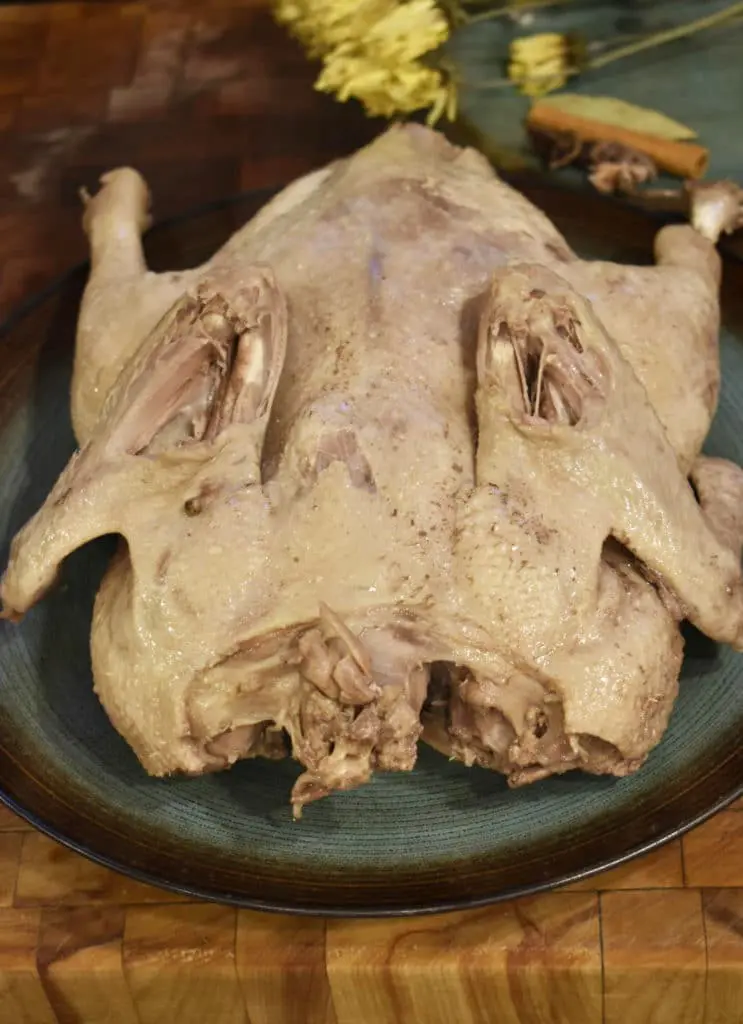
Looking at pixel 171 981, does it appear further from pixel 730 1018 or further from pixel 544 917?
pixel 730 1018

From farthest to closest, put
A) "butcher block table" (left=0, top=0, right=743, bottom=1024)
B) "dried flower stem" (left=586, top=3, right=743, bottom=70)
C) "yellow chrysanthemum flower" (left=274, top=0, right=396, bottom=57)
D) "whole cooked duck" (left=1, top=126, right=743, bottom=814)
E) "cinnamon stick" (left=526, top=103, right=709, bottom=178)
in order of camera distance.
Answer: "dried flower stem" (left=586, top=3, right=743, bottom=70) < "cinnamon stick" (left=526, top=103, right=709, bottom=178) < "yellow chrysanthemum flower" (left=274, top=0, right=396, bottom=57) < "butcher block table" (left=0, top=0, right=743, bottom=1024) < "whole cooked duck" (left=1, top=126, right=743, bottom=814)

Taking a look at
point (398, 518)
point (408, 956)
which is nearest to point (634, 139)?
point (398, 518)

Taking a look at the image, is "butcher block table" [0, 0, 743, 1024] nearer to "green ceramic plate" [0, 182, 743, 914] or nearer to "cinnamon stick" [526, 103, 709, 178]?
"green ceramic plate" [0, 182, 743, 914]

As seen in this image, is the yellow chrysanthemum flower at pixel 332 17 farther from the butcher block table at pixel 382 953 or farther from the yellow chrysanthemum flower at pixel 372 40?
the butcher block table at pixel 382 953

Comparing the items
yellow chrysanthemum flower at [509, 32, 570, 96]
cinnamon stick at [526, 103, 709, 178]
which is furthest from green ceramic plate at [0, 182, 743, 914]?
yellow chrysanthemum flower at [509, 32, 570, 96]

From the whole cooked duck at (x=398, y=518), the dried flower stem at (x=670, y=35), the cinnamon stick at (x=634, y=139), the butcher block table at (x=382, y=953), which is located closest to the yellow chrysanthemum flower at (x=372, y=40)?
the cinnamon stick at (x=634, y=139)

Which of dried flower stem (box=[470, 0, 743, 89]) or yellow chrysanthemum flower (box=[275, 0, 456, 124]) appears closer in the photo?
yellow chrysanthemum flower (box=[275, 0, 456, 124])
